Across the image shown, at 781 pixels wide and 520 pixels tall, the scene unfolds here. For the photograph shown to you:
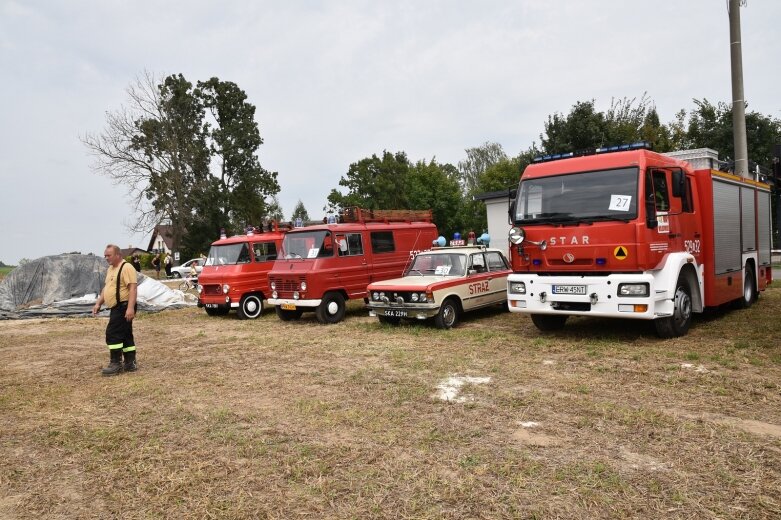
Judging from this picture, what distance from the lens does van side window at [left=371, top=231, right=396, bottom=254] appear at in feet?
44.7

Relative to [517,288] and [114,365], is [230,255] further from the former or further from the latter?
[517,288]

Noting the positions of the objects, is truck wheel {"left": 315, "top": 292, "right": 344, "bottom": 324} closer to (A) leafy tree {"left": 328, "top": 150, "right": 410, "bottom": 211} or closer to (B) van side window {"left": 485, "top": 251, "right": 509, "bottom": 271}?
(B) van side window {"left": 485, "top": 251, "right": 509, "bottom": 271}

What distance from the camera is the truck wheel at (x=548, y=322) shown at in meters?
A: 9.42

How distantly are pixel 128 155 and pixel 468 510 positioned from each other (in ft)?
130

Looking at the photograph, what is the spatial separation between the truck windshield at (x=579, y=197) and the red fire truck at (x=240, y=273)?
771cm

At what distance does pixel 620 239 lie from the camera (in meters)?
7.73

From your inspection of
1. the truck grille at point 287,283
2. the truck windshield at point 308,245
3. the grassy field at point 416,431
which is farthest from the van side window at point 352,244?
the grassy field at point 416,431

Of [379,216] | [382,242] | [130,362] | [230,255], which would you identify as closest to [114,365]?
[130,362]

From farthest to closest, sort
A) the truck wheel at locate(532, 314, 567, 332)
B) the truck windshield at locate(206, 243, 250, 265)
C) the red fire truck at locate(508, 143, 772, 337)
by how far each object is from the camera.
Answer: the truck windshield at locate(206, 243, 250, 265), the truck wheel at locate(532, 314, 567, 332), the red fire truck at locate(508, 143, 772, 337)

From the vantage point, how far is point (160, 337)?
38.6ft

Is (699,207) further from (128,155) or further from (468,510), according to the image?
(128,155)

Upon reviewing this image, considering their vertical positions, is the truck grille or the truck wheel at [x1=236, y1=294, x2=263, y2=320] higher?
the truck grille

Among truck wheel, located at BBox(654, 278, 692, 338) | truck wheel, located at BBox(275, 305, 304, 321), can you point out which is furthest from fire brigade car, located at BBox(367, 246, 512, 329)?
truck wheel, located at BBox(654, 278, 692, 338)

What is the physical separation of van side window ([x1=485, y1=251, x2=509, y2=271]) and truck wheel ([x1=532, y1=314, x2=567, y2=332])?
2.46 meters
